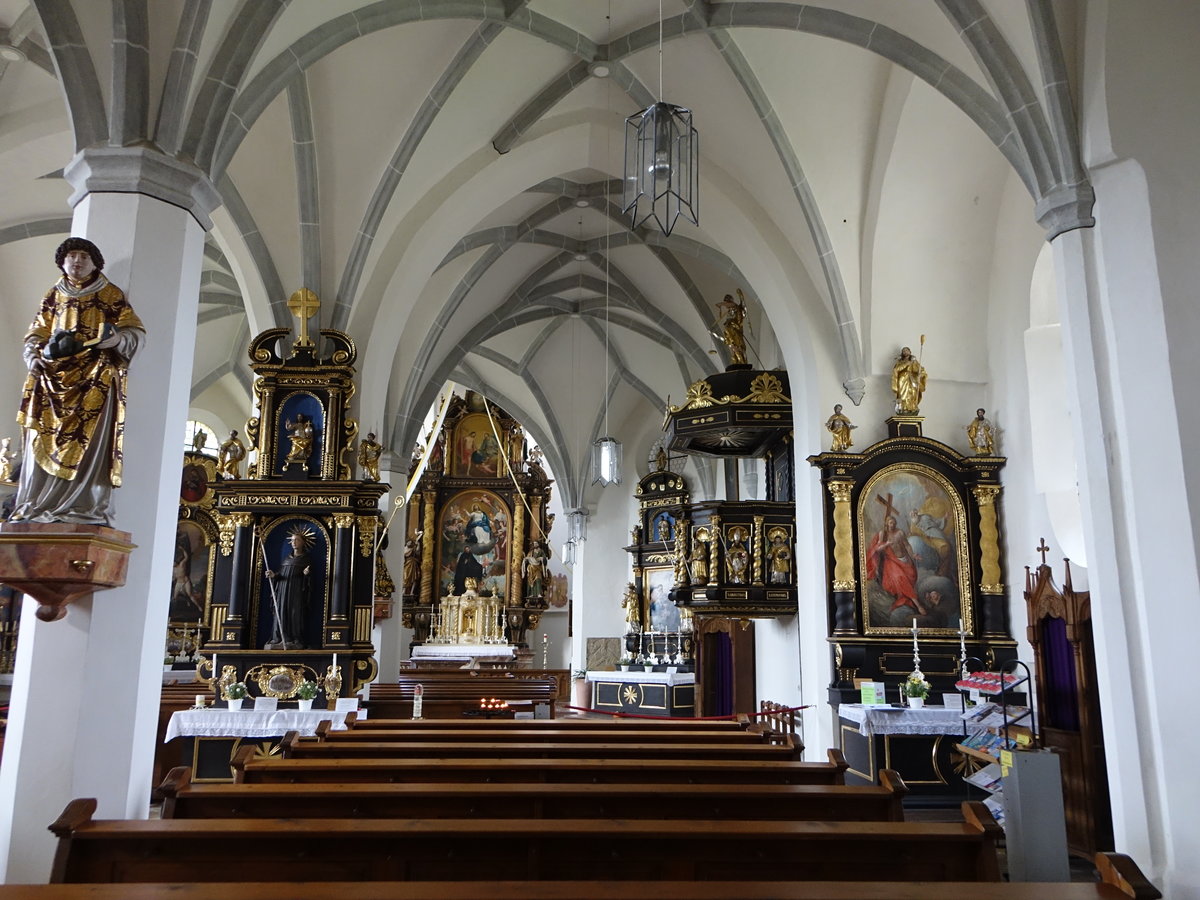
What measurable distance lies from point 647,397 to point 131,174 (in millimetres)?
15060

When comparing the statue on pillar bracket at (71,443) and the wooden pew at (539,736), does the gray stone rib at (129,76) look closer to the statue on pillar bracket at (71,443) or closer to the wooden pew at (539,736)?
the statue on pillar bracket at (71,443)

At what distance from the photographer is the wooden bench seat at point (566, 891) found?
3.16 m

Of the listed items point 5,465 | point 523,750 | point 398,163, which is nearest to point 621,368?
point 398,163

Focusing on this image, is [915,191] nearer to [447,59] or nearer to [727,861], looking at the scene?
[447,59]

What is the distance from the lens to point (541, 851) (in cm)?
407

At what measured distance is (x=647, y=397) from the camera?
67.4 feet

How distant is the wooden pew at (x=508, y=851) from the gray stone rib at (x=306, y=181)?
7460mm

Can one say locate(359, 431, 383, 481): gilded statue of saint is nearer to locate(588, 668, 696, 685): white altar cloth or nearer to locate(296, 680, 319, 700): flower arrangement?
locate(296, 680, 319, 700): flower arrangement

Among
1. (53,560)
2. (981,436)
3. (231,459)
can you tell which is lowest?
(53,560)

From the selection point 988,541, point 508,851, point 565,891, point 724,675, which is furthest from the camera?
point 724,675

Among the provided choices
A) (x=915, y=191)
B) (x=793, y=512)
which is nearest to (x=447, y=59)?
(x=915, y=191)

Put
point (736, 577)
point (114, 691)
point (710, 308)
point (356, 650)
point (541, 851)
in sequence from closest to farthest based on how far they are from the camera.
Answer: point (541, 851)
point (114, 691)
point (356, 650)
point (736, 577)
point (710, 308)

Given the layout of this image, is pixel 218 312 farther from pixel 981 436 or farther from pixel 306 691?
pixel 981 436

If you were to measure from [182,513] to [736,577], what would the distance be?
1195cm
